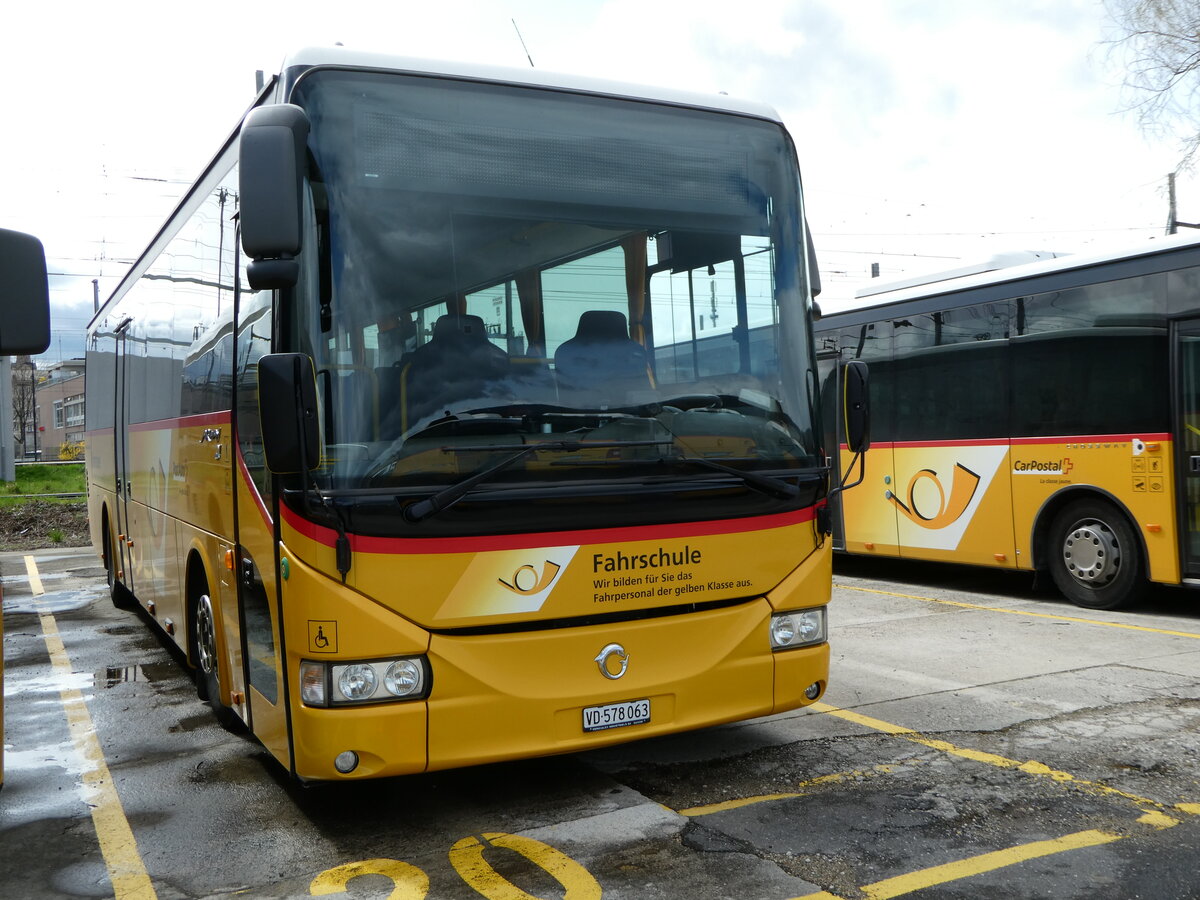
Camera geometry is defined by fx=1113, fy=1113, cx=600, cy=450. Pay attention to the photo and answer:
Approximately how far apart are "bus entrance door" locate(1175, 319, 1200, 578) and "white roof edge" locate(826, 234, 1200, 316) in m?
0.71

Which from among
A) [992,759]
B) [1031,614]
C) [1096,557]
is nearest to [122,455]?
[992,759]

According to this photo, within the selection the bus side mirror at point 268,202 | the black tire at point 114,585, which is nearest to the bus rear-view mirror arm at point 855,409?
the bus side mirror at point 268,202

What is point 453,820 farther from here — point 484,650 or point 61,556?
point 61,556

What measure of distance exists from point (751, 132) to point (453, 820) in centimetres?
337

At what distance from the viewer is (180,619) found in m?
6.80

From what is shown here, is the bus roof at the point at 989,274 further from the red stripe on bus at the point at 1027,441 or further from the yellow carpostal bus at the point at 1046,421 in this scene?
the red stripe on bus at the point at 1027,441

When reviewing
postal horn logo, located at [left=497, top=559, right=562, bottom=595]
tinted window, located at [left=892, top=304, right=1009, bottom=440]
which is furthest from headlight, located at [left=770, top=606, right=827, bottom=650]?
tinted window, located at [left=892, top=304, right=1009, bottom=440]

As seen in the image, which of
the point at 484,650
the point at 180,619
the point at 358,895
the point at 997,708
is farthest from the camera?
the point at 180,619

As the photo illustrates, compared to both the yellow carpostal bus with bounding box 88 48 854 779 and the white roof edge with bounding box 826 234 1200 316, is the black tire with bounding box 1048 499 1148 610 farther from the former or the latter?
the yellow carpostal bus with bounding box 88 48 854 779

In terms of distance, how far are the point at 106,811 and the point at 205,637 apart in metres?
1.28

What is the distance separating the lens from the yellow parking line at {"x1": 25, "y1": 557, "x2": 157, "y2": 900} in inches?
166

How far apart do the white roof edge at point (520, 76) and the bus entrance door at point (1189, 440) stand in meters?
5.62

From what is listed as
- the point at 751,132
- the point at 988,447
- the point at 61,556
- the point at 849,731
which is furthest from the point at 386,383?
the point at 61,556

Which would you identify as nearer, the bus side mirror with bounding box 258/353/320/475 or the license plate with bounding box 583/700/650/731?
the bus side mirror with bounding box 258/353/320/475
